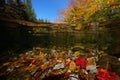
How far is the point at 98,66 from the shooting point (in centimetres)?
664

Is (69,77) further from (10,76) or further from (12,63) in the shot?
(12,63)

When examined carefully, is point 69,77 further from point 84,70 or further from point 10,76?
point 10,76

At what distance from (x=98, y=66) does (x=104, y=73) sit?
0.63 m

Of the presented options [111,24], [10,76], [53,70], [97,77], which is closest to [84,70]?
[97,77]

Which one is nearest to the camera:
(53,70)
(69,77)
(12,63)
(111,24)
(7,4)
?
(69,77)

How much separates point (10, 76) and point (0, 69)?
0.86 meters

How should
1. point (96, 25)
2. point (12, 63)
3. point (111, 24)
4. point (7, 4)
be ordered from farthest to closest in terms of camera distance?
point (7, 4)
point (96, 25)
point (111, 24)
point (12, 63)

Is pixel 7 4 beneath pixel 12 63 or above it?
above

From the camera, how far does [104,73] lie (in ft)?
19.8

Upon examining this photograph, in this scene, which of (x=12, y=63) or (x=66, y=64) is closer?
(x=66, y=64)

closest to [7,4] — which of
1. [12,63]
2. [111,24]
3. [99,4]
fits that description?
[99,4]

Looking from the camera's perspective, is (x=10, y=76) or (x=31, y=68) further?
(x=31, y=68)

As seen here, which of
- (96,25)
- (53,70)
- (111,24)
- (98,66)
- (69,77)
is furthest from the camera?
(96,25)

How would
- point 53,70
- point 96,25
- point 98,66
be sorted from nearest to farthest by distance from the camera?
point 53,70 < point 98,66 < point 96,25
